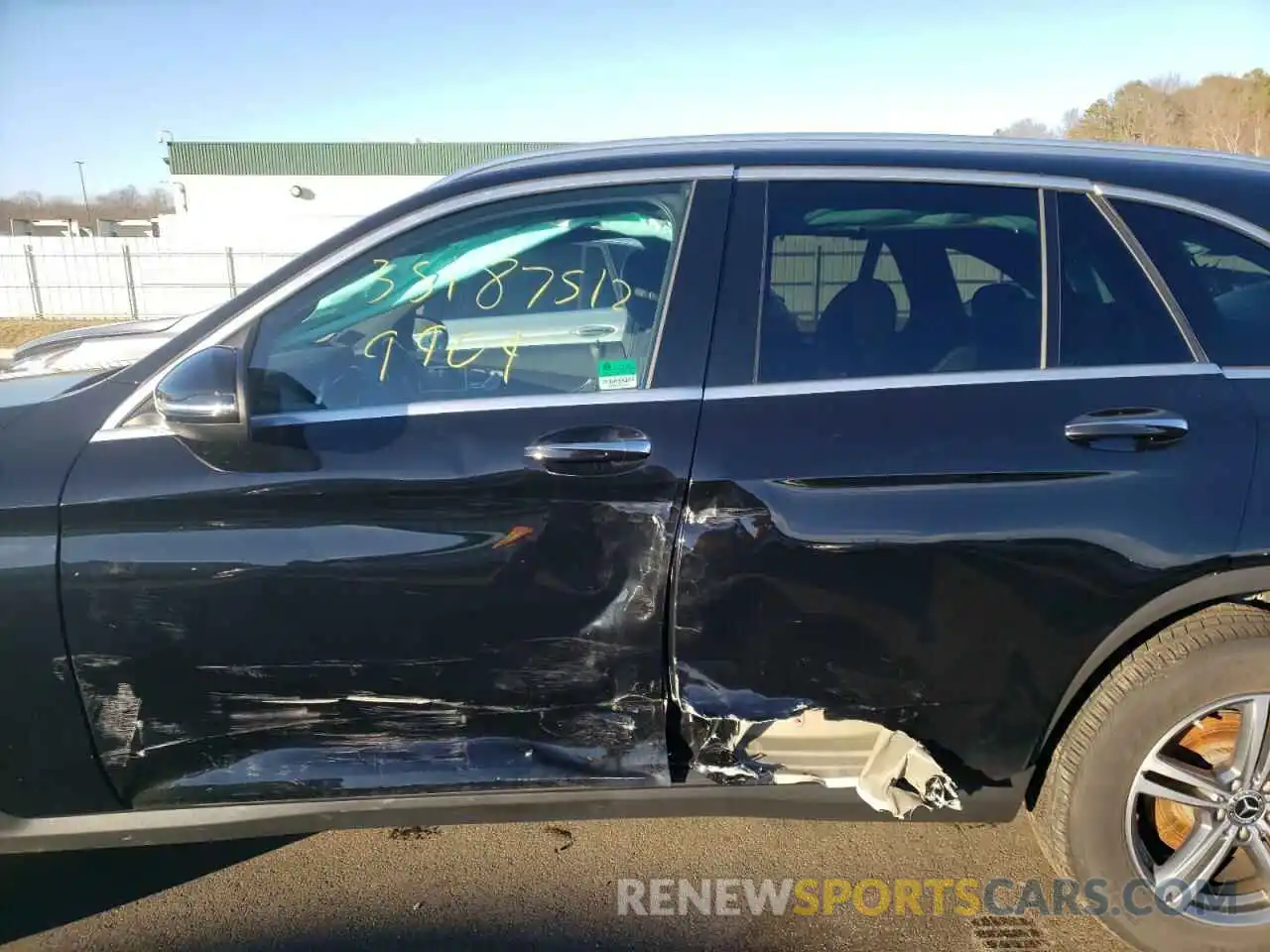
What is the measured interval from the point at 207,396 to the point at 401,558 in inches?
22.1

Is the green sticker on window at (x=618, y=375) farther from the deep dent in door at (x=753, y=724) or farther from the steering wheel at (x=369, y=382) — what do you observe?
the steering wheel at (x=369, y=382)

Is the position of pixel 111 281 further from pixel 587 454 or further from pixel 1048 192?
pixel 1048 192

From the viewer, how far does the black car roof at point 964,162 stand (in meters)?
2.19

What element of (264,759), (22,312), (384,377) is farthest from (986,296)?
(22,312)

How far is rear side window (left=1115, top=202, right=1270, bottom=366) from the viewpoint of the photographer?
2133 millimetres

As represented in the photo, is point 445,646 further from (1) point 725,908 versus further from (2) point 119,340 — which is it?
(2) point 119,340

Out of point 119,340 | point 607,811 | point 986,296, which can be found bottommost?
point 607,811

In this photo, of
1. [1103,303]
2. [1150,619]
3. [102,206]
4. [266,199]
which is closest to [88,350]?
[1103,303]

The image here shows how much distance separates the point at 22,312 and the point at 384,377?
23737 millimetres

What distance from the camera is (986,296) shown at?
87.3 inches

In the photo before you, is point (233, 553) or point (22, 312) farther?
point (22, 312)

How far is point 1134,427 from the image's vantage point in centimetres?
204

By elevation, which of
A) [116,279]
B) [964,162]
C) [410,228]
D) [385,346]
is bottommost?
[116,279]

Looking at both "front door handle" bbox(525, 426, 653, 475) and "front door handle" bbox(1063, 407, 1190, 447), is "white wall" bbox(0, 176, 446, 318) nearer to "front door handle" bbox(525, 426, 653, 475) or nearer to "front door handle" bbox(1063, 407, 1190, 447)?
"front door handle" bbox(525, 426, 653, 475)
